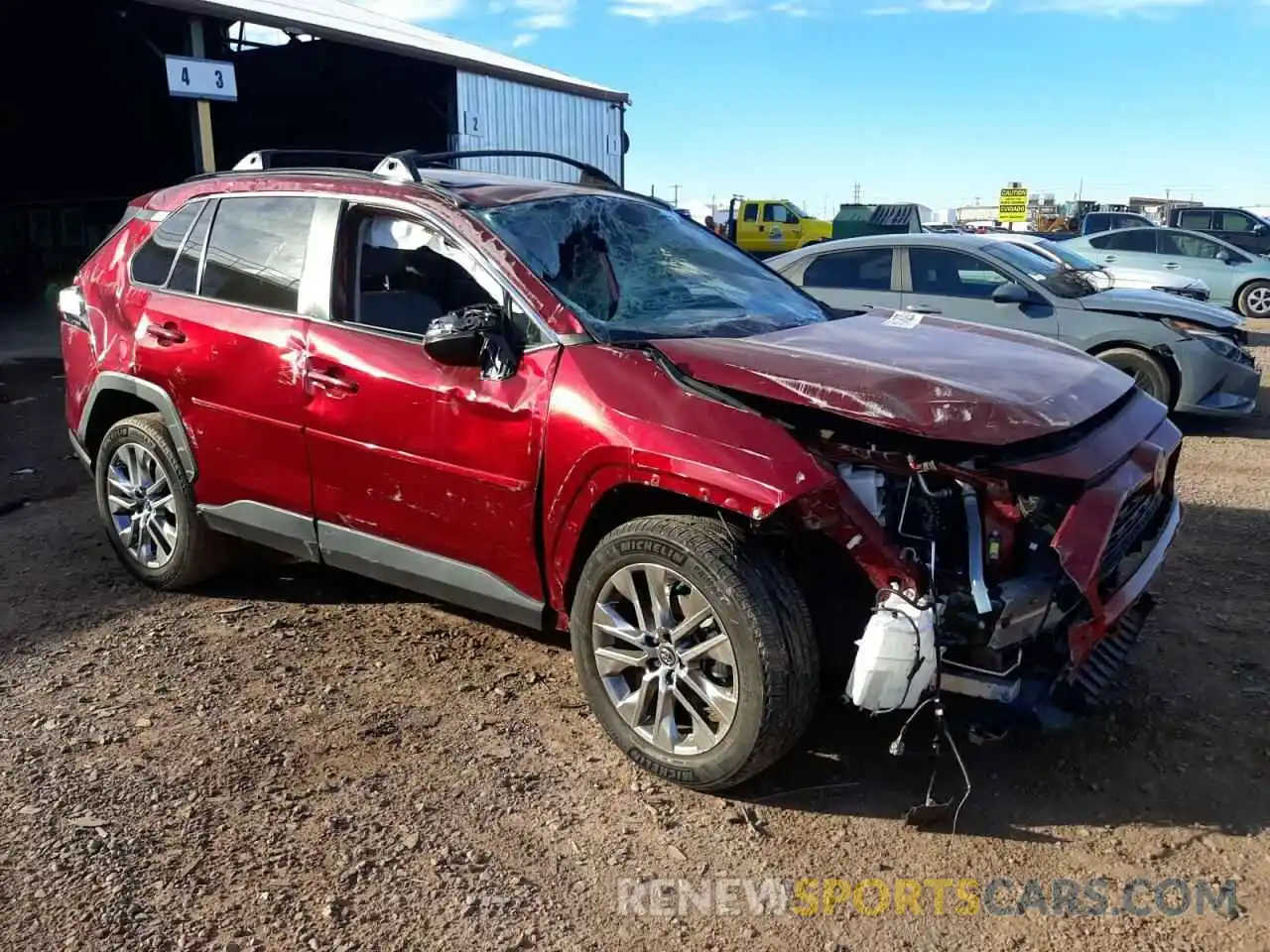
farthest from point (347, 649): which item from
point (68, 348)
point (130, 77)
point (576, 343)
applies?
point (130, 77)

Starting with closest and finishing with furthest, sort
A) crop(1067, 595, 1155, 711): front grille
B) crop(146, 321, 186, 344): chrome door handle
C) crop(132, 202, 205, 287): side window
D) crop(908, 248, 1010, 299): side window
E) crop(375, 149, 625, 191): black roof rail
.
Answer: crop(1067, 595, 1155, 711): front grille
crop(375, 149, 625, 191): black roof rail
crop(146, 321, 186, 344): chrome door handle
crop(132, 202, 205, 287): side window
crop(908, 248, 1010, 299): side window

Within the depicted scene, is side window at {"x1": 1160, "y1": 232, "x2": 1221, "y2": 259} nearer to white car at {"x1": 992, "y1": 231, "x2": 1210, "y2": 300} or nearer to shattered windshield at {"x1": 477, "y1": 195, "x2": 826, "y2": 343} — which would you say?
white car at {"x1": 992, "y1": 231, "x2": 1210, "y2": 300}

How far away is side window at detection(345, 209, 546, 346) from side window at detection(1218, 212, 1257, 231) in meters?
20.5

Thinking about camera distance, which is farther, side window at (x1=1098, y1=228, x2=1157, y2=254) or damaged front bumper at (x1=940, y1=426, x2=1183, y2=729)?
side window at (x1=1098, y1=228, x2=1157, y2=254)

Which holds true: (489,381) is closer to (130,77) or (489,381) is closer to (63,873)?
(63,873)

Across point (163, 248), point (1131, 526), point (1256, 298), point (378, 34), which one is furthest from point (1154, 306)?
point (378, 34)

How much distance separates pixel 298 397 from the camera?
12.9ft

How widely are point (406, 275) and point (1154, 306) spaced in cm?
649

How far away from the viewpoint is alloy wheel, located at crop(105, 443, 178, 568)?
4.64 metres

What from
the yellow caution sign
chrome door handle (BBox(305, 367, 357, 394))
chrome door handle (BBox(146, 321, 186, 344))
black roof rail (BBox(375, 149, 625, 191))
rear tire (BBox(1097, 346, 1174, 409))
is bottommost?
rear tire (BBox(1097, 346, 1174, 409))

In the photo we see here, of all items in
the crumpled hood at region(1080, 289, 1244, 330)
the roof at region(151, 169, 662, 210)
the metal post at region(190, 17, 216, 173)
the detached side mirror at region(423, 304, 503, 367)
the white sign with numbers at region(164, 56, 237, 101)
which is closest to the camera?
the detached side mirror at region(423, 304, 503, 367)

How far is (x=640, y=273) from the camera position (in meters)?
4.01

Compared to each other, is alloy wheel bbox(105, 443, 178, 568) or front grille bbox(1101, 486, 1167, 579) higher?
front grille bbox(1101, 486, 1167, 579)

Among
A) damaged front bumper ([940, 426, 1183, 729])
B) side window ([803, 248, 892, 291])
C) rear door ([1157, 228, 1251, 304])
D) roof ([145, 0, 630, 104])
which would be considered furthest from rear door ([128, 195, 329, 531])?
rear door ([1157, 228, 1251, 304])
